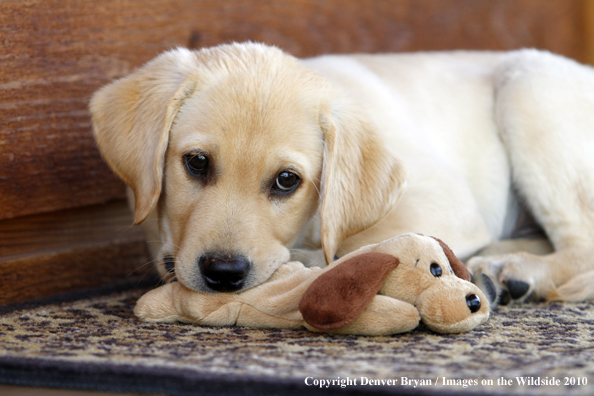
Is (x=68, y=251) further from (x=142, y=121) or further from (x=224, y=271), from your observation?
(x=224, y=271)

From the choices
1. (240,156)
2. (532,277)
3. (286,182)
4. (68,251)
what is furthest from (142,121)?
(532,277)

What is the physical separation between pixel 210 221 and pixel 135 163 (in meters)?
0.52

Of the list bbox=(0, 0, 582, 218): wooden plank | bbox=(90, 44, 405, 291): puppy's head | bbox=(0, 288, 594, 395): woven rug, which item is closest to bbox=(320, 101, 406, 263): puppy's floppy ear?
bbox=(90, 44, 405, 291): puppy's head

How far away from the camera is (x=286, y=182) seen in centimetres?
253

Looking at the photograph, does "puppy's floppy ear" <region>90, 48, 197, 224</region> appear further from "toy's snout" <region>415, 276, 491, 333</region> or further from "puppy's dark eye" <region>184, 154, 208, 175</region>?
"toy's snout" <region>415, 276, 491, 333</region>

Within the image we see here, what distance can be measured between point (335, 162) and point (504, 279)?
969 mm

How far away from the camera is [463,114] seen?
3.66 meters

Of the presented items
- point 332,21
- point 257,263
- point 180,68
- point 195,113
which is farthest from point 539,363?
point 332,21

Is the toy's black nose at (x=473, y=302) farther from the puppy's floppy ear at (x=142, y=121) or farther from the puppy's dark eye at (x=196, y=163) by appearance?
the puppy's floppy ear at (x=142, y=121)

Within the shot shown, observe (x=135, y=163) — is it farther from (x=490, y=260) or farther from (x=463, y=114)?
(x=463, y=114)

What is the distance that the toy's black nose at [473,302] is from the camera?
201 cm

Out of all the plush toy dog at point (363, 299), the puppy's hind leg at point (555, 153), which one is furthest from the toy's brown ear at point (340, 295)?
the puppy's hind leg at point (555, 153)

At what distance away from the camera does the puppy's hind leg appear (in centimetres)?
318

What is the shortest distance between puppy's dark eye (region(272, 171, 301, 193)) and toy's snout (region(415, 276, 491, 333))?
31.3 inches
